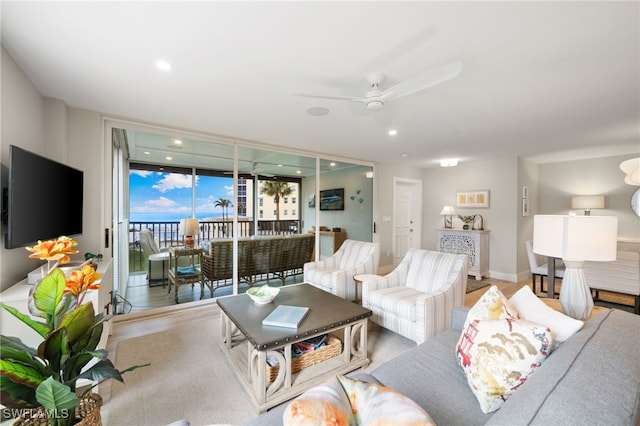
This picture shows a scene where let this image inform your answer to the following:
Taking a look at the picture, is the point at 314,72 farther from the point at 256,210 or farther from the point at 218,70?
the point at 256,210

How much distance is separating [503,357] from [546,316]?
1.52 ft

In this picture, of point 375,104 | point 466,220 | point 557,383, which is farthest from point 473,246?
point 557,383

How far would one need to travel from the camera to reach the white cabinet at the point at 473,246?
5117 millimetres

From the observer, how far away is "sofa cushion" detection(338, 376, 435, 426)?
76 cm

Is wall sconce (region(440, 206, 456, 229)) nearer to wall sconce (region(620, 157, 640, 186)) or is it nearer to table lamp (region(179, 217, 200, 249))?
wall sconce (region(620, 157, 640, 186))

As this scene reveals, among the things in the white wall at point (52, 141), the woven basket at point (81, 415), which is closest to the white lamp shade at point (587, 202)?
the woven basket at point (81, 415)

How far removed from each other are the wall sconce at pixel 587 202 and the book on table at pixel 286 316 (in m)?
5.77

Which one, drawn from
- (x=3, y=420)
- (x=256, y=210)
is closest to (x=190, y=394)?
(x=3, y=420)

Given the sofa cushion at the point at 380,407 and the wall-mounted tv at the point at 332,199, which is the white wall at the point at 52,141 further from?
the wall-mounted tv at the point at 332,199

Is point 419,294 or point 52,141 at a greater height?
point 52,141

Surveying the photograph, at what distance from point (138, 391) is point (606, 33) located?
152 inches

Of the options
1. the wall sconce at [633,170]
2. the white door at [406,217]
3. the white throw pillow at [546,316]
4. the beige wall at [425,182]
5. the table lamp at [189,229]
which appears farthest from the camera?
the white door at [406,217]

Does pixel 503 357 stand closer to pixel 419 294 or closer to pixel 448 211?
pixel 419 294

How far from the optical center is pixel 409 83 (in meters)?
1.74
